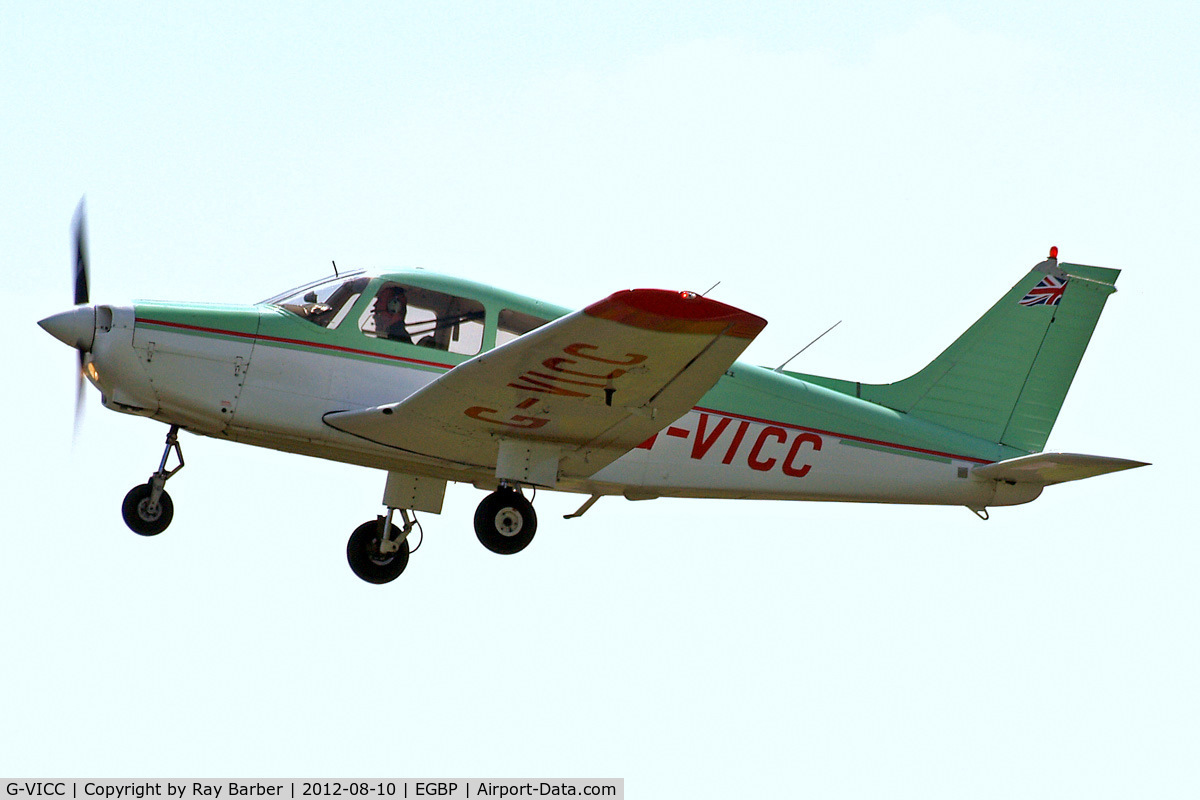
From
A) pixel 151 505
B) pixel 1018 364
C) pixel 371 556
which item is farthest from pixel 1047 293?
pixel 151 505

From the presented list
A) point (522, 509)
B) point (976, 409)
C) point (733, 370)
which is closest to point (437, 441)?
point (522, 509)

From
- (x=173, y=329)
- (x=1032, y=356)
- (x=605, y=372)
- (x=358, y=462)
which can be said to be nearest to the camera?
(x=605, y=372)

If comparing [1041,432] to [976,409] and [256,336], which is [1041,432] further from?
[256,336]

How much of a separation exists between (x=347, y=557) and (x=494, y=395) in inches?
116

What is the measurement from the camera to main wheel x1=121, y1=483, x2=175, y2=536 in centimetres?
1105

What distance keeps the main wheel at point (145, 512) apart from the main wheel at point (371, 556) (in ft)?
5.71

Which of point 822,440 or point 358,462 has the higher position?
point 822,440

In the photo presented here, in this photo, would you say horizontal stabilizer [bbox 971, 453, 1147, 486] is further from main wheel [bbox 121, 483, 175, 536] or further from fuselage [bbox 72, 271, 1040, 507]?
main wheel [bbox 121, 483, 175, 536]

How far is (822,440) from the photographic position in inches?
473

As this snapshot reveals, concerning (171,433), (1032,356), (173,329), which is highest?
(1032,356)

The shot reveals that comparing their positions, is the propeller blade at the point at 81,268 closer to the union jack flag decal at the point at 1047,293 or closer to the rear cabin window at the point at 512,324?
the rear cabin window at the point at 512,324

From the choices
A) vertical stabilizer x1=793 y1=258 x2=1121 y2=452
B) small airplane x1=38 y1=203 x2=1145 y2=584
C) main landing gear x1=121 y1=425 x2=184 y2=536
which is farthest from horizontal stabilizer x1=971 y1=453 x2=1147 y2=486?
main landing gear x1=121 y1=425 x2=184 y2=536

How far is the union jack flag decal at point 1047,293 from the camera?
13.3m

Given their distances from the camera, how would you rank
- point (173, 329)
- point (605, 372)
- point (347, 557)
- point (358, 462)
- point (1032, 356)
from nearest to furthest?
point (605, 372), point (173, 329), point (358, 462), point (347, 557), point (1032, 356)
